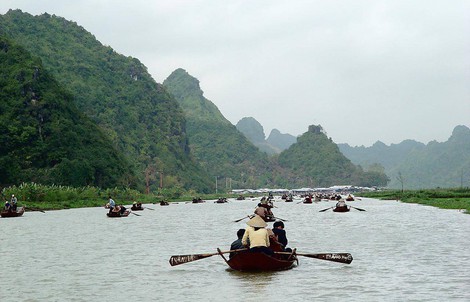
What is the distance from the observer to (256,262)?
19.2m

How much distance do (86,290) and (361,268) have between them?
29.6 feet

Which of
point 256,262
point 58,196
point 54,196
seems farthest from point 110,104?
point 256,262

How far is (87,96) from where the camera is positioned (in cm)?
17288

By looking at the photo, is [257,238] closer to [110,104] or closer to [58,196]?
[58,196]

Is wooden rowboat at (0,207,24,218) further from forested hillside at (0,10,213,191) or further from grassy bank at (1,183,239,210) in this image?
forested hillside at (0,10,213,191)

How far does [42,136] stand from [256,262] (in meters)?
98.4

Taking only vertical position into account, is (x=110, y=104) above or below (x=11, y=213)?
above

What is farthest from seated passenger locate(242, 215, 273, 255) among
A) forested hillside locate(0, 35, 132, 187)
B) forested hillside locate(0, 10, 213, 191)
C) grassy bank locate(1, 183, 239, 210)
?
forested hillside locate(0, 10, 213, 191)

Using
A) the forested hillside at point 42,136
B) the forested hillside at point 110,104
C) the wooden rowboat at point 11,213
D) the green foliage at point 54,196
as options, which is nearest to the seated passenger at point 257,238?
the wooden rowboat at point 11,213

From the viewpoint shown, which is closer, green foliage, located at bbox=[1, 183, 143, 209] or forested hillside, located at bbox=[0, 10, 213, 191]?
green foliage, located at bbox=[1, 183, 143, 209]

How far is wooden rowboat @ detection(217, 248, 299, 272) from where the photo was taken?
62.3 feet

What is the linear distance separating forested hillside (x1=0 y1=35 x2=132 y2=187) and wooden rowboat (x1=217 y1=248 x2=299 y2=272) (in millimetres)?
83507

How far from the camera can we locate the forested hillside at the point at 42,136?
336 feet

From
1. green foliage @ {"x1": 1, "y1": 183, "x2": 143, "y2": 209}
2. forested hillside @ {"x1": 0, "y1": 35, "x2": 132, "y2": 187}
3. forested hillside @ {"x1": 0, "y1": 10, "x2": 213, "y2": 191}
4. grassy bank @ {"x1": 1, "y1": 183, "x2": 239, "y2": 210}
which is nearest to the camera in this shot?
grassy bank @ {"x1": 1, "y1": 183, "x2": 239, "y2": 210}
